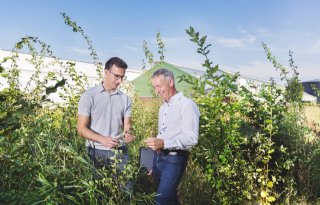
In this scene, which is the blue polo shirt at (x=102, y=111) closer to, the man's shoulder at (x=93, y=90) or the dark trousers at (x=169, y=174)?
the man's shoulder at (x=93, y=90)

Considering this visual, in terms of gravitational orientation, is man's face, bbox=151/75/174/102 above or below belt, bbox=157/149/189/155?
above

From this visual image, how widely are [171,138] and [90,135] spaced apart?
30.9 inches

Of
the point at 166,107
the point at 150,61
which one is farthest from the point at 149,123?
the point at 166,107

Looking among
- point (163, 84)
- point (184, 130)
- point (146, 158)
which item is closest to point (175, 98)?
point (163, 84)

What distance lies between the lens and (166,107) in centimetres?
395

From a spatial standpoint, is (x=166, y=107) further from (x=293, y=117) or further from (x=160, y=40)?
(x=160, y=40)

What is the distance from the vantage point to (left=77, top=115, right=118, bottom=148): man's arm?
11.2ft

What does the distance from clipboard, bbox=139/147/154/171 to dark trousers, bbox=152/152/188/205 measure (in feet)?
0.68

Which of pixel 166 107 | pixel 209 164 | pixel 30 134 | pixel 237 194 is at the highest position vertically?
pixel 166 107

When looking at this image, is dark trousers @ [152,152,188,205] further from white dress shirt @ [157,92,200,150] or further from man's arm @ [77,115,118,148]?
man's arm @ [77,115,118,148]

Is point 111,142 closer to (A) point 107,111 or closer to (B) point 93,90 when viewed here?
(A) point 107,111

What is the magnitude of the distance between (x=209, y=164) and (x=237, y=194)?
67 cm

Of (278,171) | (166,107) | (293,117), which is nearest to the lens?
(166,107)

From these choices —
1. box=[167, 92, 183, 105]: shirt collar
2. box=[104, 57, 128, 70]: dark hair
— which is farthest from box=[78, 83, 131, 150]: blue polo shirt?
box=[167, 92, 183, 105]: shirt collar
